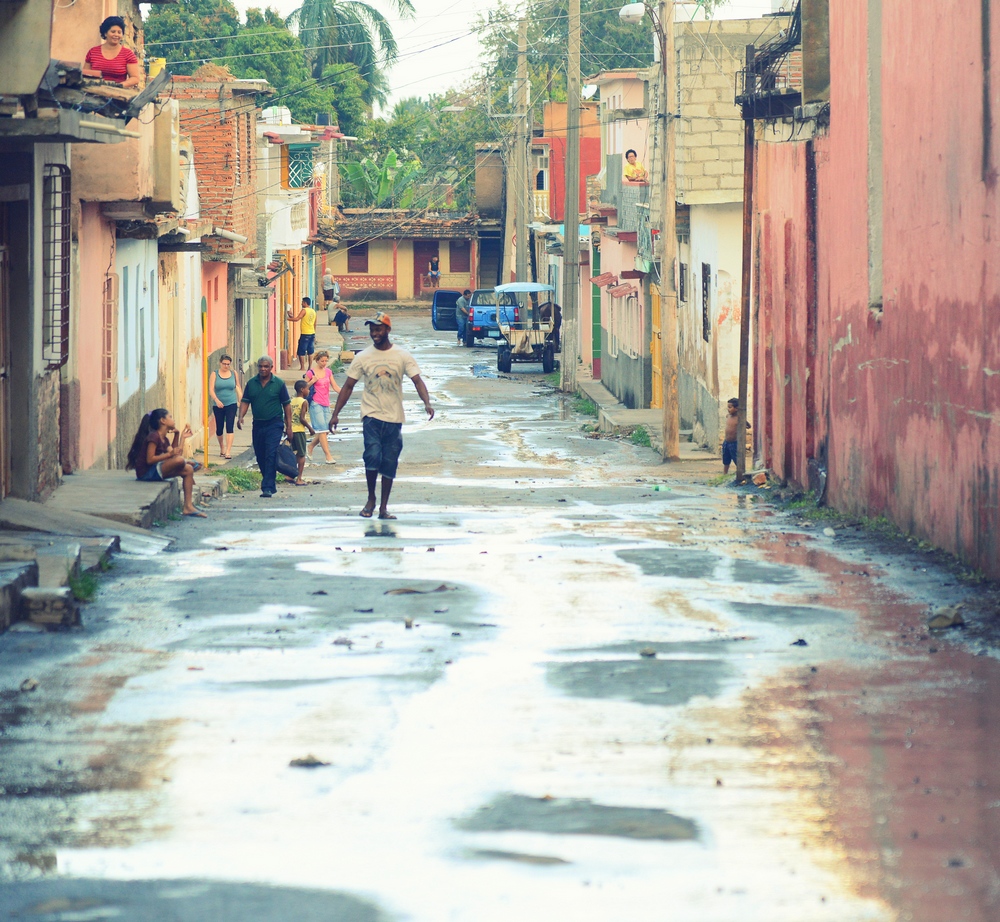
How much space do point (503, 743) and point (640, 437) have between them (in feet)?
78.2

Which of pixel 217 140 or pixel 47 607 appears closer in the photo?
pixel 47 607

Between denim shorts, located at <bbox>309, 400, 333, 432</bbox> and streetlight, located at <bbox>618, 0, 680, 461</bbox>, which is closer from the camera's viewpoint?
streetlight, located at <bbox>618, 0, 680, 461</bbox>

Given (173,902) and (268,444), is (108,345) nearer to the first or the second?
(268,444)


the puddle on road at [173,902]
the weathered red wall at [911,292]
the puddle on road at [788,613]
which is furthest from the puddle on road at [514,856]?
the weathered red wall at [911,292]

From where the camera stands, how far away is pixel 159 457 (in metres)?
14.8

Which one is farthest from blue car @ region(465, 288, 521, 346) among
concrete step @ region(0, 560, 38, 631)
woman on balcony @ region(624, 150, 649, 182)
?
concrete step @ region(0, 560, 38, 631)

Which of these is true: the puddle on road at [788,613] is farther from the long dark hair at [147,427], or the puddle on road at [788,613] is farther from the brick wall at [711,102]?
the brick wall at [711,102]

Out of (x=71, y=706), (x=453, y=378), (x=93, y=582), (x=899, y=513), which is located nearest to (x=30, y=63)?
(x=93, y=582)

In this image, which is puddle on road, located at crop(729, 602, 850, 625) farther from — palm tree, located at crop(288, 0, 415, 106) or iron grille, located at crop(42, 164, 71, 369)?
palm tree, located at crop(288, 0, 415, 106)

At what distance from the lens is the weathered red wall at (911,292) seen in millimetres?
10305

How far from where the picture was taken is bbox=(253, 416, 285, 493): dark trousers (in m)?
18.9

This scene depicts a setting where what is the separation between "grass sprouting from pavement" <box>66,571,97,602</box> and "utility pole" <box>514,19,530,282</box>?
42683mm

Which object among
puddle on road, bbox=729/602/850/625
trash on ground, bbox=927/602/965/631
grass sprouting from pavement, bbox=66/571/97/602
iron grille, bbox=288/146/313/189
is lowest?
puddle on road, bbox=729/602/850/625

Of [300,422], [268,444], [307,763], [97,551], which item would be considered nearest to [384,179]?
[300,422]
